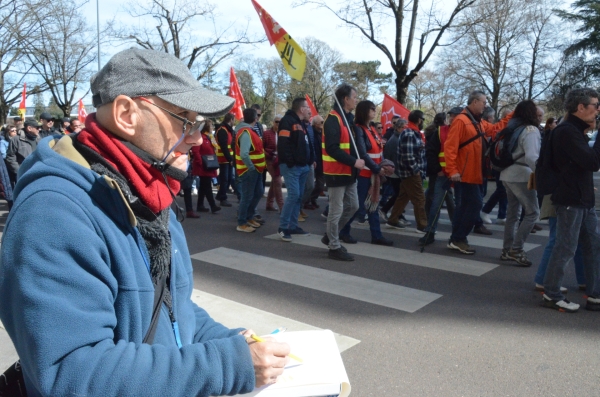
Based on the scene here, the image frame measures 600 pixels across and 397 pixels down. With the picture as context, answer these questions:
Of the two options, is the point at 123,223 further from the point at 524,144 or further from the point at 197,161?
the point at 197,161

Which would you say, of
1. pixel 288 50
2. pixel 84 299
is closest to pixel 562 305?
pixel 84 299

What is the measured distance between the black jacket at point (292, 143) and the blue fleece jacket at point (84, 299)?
6.03 meters

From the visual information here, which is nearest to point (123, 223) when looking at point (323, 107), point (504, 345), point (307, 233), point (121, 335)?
point (121, 335)

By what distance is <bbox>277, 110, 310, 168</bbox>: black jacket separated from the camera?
288 inches

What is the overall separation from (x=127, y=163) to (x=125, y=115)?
138mm

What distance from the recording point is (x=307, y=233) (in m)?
7.86

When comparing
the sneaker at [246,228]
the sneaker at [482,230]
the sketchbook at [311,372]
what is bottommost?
the sneaker at [246,228]

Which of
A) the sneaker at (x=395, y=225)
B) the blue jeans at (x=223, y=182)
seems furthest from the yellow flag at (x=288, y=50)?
the blue jeans at (x=223, y=182)

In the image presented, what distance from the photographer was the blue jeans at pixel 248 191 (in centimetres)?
795

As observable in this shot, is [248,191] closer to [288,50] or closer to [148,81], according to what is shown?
[288,50]

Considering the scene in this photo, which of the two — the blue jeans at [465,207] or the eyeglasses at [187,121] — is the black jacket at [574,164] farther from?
the eyeglasses at [187,121]

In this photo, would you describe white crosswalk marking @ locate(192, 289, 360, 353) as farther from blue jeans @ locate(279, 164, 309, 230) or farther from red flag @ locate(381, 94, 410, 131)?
red flag @ locate(381, 94, 410, 131)

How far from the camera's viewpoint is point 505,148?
5.96m

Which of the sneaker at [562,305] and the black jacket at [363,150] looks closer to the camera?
the sneaker at [562,305]
